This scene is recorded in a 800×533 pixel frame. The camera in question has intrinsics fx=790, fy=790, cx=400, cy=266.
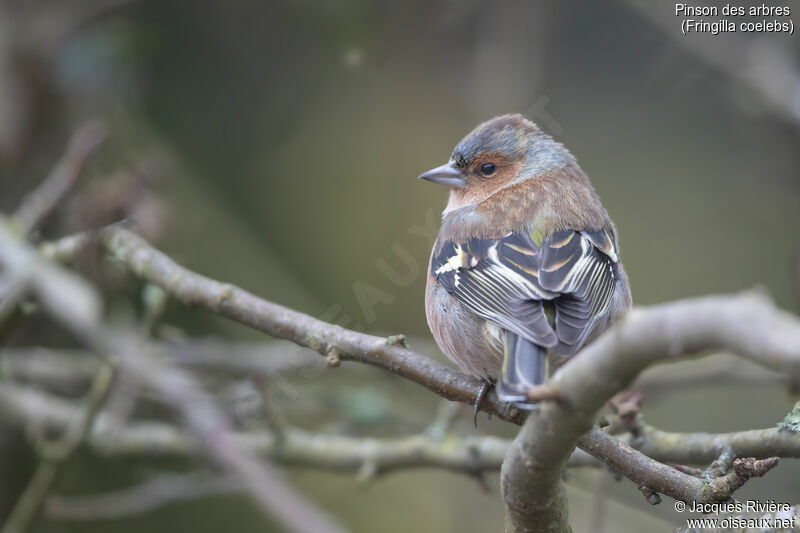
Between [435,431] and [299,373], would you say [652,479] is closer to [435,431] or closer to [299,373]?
[435,431]

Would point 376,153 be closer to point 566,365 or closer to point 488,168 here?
point 488,168

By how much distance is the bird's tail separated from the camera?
74.0 inches

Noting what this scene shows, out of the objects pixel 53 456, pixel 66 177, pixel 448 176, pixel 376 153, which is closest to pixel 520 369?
pixel 448 176

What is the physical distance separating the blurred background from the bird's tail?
1907 millimetres

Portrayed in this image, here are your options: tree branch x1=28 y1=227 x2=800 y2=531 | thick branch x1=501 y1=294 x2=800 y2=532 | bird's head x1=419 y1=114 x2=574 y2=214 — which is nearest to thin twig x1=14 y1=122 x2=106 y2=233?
tree branch x1=28 y1=227 x2=800 y2=531

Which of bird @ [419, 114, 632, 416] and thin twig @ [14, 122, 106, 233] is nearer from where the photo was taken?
bird @ [419, 114, 632, 416]

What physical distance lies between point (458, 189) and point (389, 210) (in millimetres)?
2988

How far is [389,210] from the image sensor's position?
673 centimetres

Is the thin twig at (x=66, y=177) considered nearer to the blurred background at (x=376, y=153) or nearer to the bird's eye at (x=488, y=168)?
the blurred background at (x=376, y=153)

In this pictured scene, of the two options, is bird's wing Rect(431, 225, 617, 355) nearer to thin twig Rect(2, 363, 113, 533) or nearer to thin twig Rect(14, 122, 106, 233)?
thin twig Rect(14, 122, 106, 233)

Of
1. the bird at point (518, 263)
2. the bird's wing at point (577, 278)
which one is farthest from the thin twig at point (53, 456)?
the bird's wing at point (577, 278)

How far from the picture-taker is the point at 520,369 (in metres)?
2.06

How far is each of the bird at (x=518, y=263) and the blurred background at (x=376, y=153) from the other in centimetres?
58

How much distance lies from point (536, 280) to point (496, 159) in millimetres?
1215
